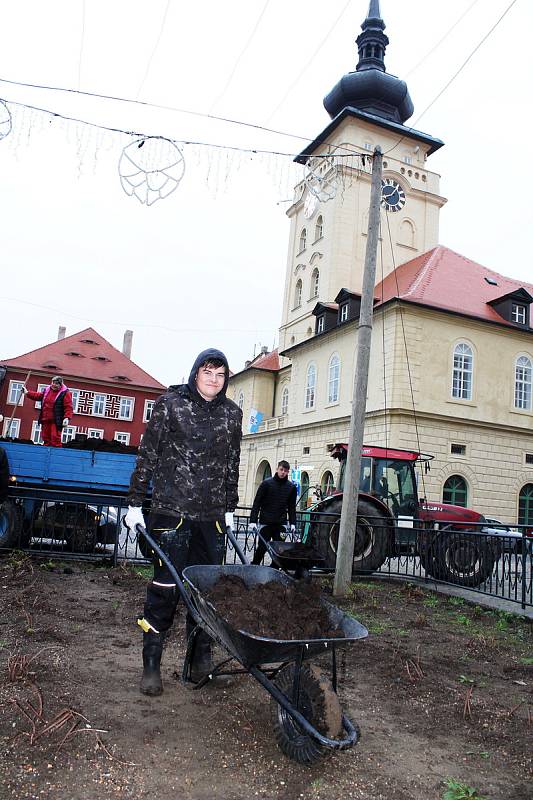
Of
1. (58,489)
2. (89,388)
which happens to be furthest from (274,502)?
(89,388)

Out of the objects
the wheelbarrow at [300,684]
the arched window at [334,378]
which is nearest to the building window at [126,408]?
the arched window at [334,378]

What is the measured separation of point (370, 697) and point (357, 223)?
35.5 meters

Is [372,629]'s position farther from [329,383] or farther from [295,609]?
[329,383]

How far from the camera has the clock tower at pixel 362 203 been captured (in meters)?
36.4

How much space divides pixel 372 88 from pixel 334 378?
853 inches

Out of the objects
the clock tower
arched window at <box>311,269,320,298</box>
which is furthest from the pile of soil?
arched window at <box>311,269,320,298</box>

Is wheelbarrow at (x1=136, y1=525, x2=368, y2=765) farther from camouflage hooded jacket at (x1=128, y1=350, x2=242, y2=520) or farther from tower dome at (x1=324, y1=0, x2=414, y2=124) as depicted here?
tower dome at (x1=324, y1=0, x2=414, y2=124)

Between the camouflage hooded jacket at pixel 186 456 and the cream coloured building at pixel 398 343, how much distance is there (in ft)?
55.1

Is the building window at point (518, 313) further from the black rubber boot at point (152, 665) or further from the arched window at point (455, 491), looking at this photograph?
the black rubber boot at point (152, 665)

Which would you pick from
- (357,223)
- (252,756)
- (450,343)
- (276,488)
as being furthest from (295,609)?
(357,223)

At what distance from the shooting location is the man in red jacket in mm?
10312

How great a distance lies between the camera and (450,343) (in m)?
27.0

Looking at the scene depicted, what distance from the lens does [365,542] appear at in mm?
10820

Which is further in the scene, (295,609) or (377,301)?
(377,301)
